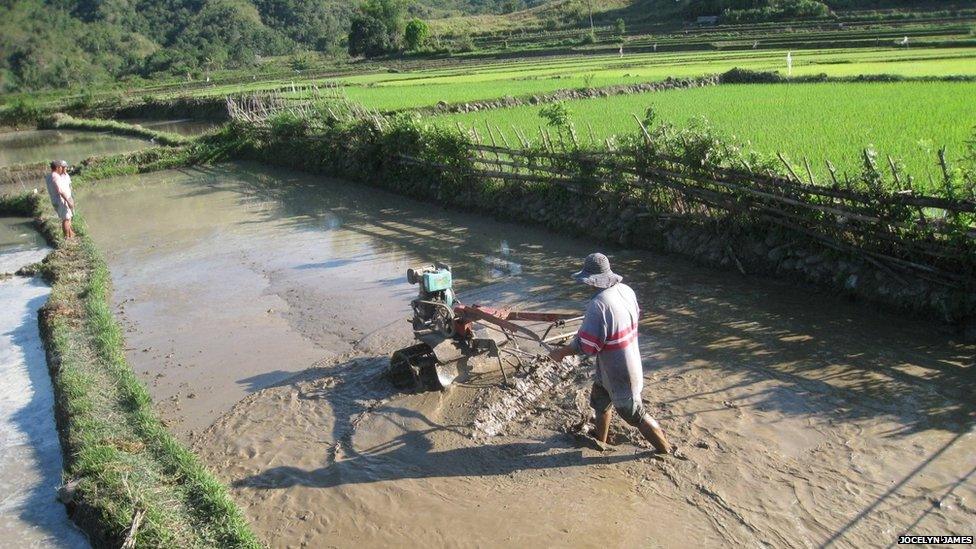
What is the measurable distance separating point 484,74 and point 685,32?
49.4 feet

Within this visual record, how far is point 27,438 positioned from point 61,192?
336 inches

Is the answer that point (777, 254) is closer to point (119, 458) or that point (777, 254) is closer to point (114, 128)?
point (119, 458)

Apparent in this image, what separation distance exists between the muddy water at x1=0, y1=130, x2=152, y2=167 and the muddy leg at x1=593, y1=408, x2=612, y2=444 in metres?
24.2

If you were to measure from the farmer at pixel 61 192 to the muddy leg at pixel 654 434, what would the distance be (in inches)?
497

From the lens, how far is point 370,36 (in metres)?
59.0

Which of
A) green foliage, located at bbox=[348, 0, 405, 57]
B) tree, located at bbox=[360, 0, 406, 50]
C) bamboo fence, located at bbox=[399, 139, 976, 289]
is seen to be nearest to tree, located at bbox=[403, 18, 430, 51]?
green foliage, located at bbox=[348, 0, 405, 57]

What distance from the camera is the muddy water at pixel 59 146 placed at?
27.4m

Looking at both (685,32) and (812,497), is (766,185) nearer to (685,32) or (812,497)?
(812,497)

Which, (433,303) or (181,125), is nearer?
(433,303)

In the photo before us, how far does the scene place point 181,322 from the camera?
31.5 feet

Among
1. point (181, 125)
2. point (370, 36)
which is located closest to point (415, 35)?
point (370, 36)

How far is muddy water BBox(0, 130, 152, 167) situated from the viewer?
27.4 metres

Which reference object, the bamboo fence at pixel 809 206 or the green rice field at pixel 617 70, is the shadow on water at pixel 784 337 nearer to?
the bamboo fence at pixel 809 206

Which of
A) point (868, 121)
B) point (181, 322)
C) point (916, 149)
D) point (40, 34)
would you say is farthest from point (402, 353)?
point (40, 34)
